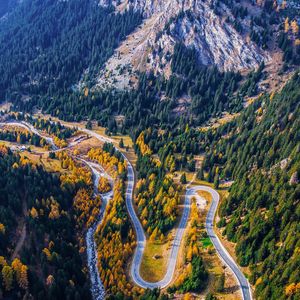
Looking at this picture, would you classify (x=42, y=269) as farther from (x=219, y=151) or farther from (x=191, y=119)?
(x=191, y=119)

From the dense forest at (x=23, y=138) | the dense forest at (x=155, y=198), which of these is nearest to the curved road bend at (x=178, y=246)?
the dense forest at (x=155, y=198)

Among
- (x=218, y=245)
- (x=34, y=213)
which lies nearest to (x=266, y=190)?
(x=218, y=245)

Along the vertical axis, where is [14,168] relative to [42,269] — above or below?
above

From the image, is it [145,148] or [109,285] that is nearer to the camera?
[109,285]

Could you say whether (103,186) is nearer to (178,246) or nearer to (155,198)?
(155,198)

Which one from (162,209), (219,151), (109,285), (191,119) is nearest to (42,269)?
(109,285)
